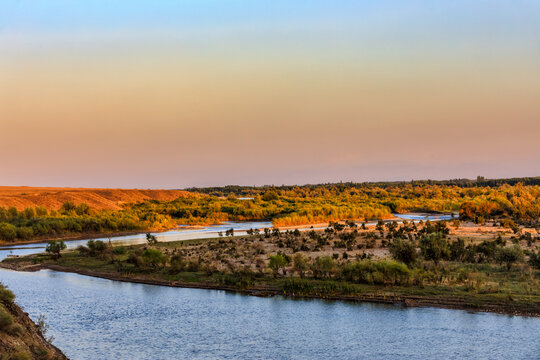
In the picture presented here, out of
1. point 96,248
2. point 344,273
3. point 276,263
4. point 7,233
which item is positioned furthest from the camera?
point 7,233

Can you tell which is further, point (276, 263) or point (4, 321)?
point (276, 263)

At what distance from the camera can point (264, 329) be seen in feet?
92.6

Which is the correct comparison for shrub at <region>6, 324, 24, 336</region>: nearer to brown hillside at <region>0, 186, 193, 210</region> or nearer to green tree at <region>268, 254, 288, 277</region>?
green tree at <region>268, 254, 288, 277</region>

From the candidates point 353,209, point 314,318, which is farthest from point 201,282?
point 353,209

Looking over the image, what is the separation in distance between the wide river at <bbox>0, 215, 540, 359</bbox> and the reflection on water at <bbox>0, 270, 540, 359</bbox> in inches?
2.0

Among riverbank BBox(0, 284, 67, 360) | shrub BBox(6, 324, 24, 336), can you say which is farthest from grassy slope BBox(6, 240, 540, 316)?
shrub BBox(6, 324, 24, 336)

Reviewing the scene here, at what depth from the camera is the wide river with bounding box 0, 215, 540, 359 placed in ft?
79.3

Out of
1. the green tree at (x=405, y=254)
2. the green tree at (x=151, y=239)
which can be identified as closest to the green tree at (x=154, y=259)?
the green tree at (x=151, y=239)

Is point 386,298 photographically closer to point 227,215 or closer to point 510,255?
point 510,255

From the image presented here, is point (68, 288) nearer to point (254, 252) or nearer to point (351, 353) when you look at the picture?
point (254, 252)

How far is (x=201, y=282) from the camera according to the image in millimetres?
41688

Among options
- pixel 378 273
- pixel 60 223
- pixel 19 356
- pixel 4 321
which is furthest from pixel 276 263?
pixel 60 223

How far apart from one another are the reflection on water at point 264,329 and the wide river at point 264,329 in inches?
2.0

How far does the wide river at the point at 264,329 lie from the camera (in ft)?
79.3
